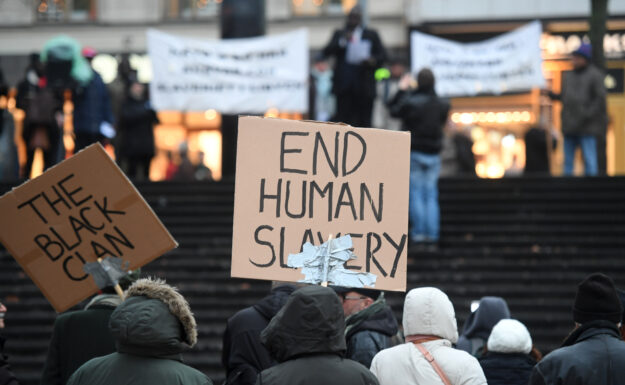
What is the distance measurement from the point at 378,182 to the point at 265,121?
67cm

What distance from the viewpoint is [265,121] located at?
21.1 feet

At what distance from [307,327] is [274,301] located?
90.5 inches

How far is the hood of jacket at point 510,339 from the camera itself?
272 inches

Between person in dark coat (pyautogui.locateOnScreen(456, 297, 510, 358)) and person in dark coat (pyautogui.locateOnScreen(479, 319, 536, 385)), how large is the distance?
0.90 metres

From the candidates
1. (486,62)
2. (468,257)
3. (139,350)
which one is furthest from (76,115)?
(139,350)

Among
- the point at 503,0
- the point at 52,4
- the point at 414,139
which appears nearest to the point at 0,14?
the point at 52,4

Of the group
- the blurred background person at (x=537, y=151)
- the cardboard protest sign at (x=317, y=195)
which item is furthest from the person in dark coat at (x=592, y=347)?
the blurred background person at (x=537, y=151)

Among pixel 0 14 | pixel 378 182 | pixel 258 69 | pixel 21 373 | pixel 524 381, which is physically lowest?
pixel 21 373

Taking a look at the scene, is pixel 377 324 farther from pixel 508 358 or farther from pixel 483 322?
pixel 483 322

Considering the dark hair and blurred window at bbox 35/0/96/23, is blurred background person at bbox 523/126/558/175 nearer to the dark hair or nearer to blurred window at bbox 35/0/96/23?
the dark hair

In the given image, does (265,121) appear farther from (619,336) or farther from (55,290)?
(619,336)

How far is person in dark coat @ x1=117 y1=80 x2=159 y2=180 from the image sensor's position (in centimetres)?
1614

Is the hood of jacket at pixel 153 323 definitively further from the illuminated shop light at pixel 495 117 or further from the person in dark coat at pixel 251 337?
the illuminated shop light at pixel 495 117

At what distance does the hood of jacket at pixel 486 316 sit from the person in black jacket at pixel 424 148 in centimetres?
448
